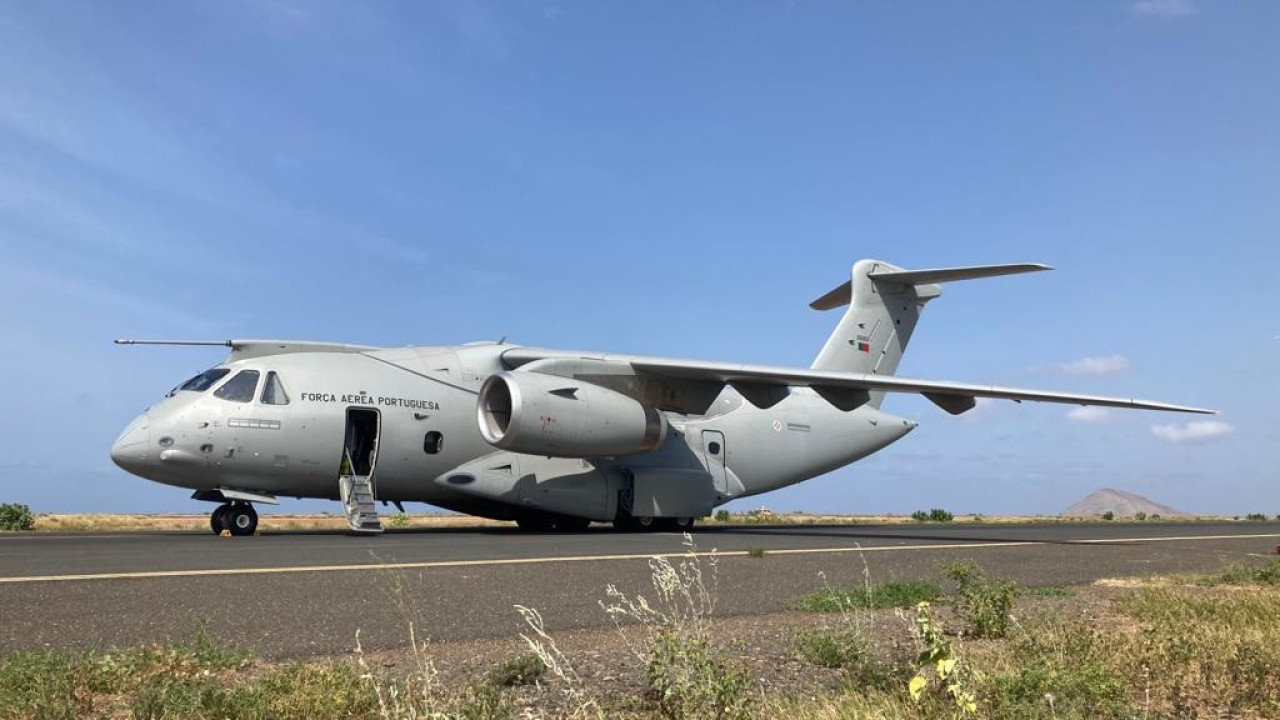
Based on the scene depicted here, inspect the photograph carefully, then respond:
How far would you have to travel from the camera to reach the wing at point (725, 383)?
16.0 meters

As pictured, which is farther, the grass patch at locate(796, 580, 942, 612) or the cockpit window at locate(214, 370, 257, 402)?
the cockpit window at locate(214, 370, 257, 402)

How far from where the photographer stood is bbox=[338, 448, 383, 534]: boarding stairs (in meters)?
15.6

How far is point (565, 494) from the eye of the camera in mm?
17703

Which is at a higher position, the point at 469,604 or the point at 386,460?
the point at 386,460

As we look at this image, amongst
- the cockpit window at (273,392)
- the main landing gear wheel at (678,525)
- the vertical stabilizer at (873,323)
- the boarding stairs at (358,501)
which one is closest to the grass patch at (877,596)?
the boarding stairs at (358,501)

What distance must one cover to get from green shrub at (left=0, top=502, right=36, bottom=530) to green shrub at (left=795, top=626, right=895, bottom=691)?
2111 centimetres

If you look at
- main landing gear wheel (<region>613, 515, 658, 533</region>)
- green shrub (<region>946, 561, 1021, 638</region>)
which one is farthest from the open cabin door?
green shrub (<region>946, 561, 1021, 638</region>)

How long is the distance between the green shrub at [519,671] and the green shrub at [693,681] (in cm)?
78

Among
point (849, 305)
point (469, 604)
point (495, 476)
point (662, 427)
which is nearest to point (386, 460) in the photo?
point (495, 476)

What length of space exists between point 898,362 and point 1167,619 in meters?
17.4

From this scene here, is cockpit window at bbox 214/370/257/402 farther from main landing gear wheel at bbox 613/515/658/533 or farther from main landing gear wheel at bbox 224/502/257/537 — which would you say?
→ main landing gear wheel at bbox 613/515/658/533

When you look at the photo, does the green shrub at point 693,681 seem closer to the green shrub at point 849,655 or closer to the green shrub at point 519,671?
the green shrub at point 519,671

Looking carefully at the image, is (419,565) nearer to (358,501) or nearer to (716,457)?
(358,501)

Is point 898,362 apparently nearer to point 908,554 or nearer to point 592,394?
point 592,394
